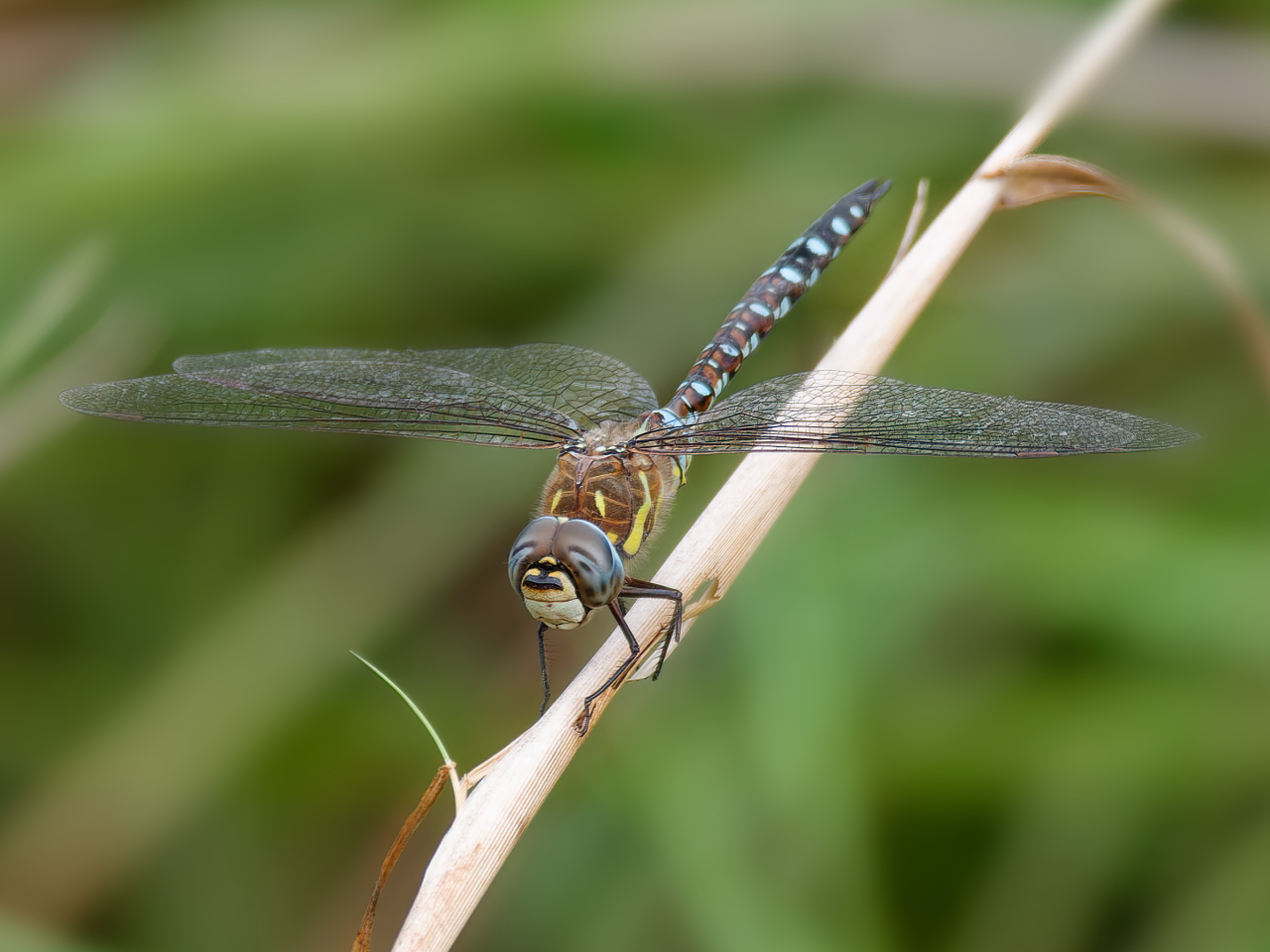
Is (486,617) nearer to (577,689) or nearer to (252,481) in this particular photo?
(252,481)

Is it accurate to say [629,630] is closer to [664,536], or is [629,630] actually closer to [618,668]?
[618,668]

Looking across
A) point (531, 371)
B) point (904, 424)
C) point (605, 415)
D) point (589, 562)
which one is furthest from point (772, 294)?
point (589, 562)

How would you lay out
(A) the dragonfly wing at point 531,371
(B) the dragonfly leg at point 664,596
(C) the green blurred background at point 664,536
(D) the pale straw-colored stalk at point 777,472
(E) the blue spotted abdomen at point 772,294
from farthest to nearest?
(E) the blue spotted abdomen at point 772,294
(A) the dragonfly wing at point 531,371
(C) the green blurred background at point 664,536
(B) the dragonfly leg at point 664,596
(D) the pale straw-colored stalk at point 777,472

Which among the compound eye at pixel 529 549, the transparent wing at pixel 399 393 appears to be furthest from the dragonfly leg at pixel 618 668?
the transparent wing at pixel 399 393

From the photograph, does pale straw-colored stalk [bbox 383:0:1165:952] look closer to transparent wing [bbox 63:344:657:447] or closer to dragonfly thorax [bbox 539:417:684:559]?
dragonfly thorax [bbox 539:417:684:559]

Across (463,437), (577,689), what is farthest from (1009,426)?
(463,437)

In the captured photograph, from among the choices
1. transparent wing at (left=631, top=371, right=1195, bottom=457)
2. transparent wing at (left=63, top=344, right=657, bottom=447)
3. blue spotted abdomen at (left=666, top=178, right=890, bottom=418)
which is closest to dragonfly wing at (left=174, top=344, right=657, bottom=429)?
transparent wing at (left=63, top=344, right=657, bottom=447)

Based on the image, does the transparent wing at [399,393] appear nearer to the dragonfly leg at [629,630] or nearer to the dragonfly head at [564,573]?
the dragonfly head at [564,573]
